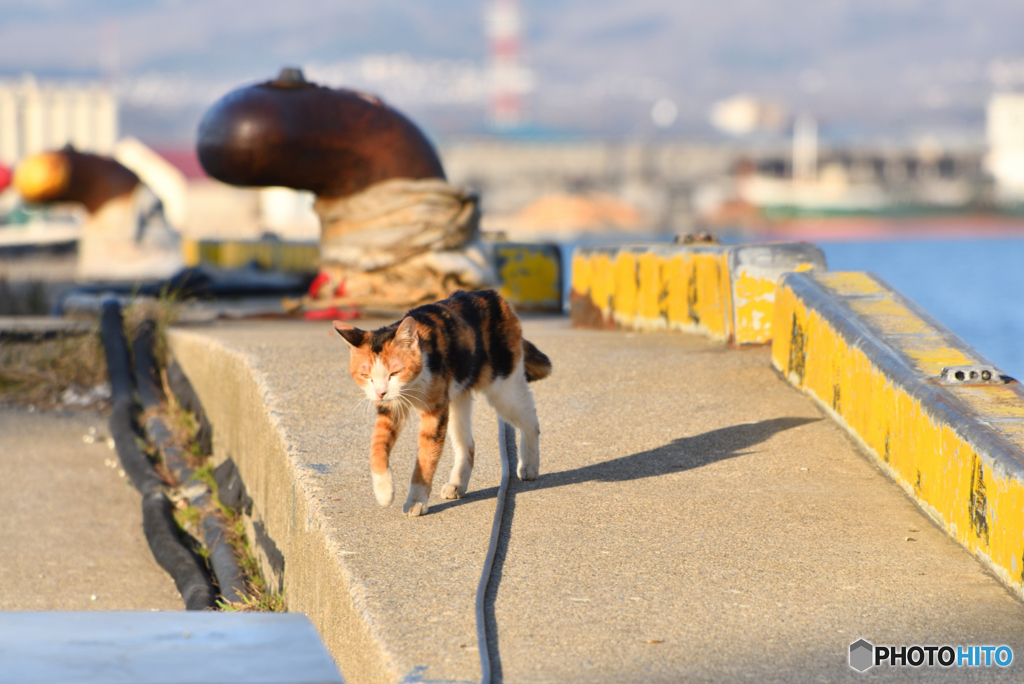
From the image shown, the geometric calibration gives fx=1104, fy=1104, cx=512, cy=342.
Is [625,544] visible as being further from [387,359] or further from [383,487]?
[387,359]

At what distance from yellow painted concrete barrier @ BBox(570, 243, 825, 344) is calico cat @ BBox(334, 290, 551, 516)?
201 centimetres

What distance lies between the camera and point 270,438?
4309 millimetres

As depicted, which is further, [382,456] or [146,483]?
[146,483]

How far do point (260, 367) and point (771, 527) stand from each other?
2511 mm

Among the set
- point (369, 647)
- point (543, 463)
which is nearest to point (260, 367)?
point (543, 463)

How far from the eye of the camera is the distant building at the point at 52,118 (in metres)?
97.7

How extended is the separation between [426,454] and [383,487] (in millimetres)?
165

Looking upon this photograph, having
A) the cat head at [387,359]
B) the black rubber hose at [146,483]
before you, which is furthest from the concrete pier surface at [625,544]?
the cat head at [387,359]

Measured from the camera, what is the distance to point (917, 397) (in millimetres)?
3566

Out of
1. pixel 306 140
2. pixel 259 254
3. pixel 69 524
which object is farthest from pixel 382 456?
pixel 259 254

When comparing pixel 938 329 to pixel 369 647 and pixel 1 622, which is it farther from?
pixel 1 622

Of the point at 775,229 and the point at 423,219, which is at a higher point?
the point at 423,219

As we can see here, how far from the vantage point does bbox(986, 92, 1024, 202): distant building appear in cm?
10014

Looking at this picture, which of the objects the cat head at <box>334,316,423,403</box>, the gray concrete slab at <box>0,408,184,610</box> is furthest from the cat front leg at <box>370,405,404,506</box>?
the gray concrete slab at <box>0,408,184,610</box>
